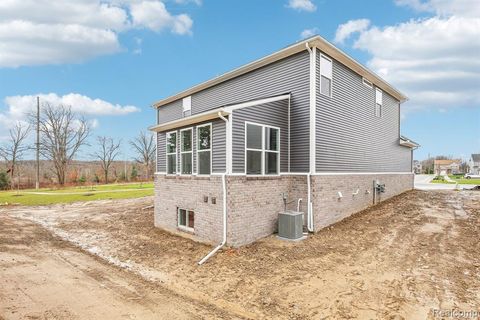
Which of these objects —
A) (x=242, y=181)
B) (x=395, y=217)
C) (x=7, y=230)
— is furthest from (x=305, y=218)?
(x=7, y=230)

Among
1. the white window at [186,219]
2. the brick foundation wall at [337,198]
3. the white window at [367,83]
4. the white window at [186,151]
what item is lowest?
the white window at [186,219]

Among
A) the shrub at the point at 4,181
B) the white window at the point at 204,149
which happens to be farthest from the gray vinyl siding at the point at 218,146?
the shrub at the point at 4,181

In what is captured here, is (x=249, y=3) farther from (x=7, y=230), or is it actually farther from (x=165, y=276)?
(x=7, y=230)

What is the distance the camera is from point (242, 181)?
885 cm

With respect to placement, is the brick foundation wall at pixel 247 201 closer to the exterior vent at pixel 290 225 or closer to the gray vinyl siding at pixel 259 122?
the exterior vent at pixel 290 225

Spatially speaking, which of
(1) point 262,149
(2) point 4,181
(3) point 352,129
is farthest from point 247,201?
(2) point 4,181

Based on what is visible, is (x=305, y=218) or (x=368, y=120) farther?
(x=368, y=120)

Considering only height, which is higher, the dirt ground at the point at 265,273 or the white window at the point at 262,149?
the white window at the point at 262,149

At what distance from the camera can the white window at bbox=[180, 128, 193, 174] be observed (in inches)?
415

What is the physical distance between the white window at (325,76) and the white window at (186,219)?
6.55 m

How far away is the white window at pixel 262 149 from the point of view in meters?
9.27

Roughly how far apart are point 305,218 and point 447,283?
177 inches

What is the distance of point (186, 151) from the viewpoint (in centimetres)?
1077

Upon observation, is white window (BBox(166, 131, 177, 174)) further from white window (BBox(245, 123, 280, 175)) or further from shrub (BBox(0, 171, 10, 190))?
shrub (BBox(0, 171, 10, 190))
